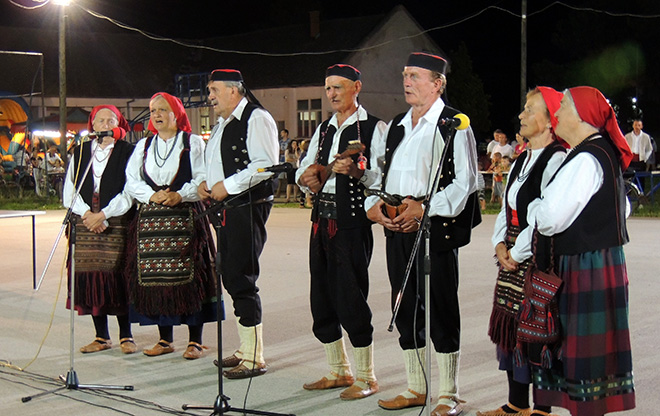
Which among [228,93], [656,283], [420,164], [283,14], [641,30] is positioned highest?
[283,14]

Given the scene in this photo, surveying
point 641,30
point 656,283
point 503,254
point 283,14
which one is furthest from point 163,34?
point 503,254

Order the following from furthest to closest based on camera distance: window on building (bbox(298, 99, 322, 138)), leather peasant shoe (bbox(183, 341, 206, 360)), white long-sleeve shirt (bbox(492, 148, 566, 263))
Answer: window on building (bbox(298, 99, 322, 138)) → leather peasant shoe (bbox(183, 341, 206, 360)) → white long-sleeve shirt (bbox(492, 148, 566, 263))

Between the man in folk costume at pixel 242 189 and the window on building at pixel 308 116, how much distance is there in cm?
2919

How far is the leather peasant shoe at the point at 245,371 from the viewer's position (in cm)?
560

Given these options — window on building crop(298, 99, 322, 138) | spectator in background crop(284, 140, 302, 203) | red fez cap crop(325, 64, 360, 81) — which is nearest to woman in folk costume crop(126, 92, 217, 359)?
red fez cap crop(325, 64, 360, 81)

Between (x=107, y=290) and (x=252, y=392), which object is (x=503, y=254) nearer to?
(x=252, y=392)

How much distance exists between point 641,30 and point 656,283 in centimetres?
2866

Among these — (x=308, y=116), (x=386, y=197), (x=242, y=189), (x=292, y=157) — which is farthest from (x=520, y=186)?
(x=308, y=116)

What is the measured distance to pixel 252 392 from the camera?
526 cm

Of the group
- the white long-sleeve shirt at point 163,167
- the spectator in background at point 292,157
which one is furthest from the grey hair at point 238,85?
the spectator in background at point 292,157

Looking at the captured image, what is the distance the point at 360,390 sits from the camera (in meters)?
5.07

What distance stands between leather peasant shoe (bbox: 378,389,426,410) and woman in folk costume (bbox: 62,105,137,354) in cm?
234

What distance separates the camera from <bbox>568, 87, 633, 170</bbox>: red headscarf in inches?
154

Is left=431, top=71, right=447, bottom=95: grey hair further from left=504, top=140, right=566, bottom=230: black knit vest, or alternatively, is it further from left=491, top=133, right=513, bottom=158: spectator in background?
left=491, top=133, right=513, bottom=158: spectator in background
